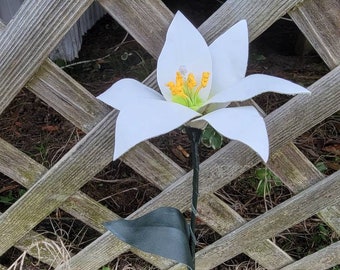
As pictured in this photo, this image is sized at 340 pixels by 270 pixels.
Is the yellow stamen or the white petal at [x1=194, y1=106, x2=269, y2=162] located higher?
the yellow stamen

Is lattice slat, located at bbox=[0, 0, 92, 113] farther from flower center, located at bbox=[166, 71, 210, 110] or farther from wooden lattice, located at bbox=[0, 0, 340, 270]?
flower center, located at bbox=[166, 71, 210, 110]

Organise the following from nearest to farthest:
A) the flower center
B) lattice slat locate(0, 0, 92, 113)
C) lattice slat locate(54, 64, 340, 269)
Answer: the flower center < lattice slat locate(0, 0, 92, 113) < lattice slat locate(54, 64, 340, 269)

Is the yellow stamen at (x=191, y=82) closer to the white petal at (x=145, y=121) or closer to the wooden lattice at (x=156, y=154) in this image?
the white petal at (x=145, y=121)

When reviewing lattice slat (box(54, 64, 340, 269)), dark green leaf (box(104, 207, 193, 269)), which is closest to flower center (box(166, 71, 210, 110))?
dark green leaf (box(104, 207, 193, 269))

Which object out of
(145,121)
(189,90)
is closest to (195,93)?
(189,90)

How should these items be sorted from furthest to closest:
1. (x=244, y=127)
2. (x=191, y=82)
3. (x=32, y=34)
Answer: (x=32, y=34) < (x=191, y=82) < (x=244, y=127)

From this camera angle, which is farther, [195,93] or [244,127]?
[195,93]

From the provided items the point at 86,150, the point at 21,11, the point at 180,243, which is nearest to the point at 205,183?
the point at 86,150

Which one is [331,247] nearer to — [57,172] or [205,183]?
[205,183]

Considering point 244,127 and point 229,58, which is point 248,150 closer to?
point 229,58
